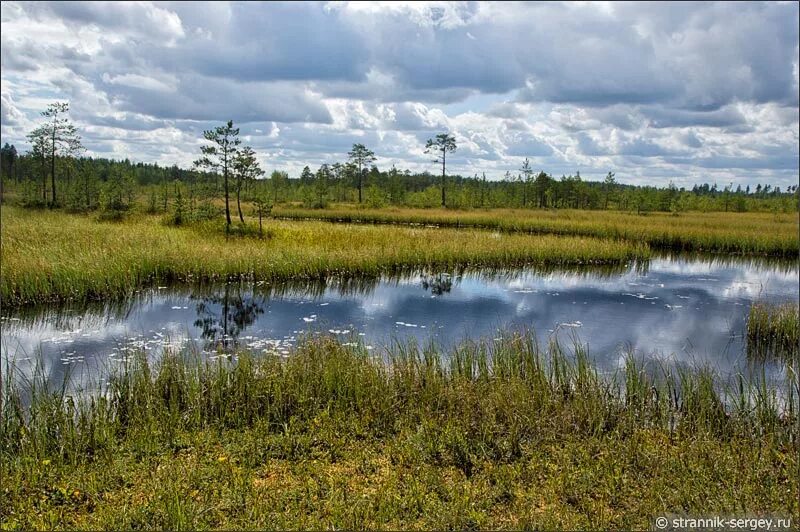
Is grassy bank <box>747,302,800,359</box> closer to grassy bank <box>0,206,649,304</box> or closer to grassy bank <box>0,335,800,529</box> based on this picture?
grassy bank <box>0,335,800,529</box>

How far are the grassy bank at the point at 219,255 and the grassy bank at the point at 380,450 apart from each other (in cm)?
861

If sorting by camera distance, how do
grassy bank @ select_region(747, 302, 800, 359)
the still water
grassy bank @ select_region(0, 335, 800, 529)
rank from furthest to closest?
grassy bank @ select_region(747, 302, 800, 359) < the still water < grassy bank @ select_region(0, 335, 800, 529)

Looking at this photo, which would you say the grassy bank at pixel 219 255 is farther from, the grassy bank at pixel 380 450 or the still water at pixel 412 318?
the grassy bank at pixel 380 450

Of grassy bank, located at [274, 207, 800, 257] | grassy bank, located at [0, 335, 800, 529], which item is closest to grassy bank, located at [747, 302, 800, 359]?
grassy bank, located at [0, 335, 800, 529]

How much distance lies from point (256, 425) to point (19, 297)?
11290 millimetres

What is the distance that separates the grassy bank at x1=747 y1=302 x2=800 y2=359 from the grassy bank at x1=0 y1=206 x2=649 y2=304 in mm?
12132

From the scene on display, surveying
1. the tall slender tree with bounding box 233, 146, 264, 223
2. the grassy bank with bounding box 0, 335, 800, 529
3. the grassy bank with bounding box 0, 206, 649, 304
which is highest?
the tall slender tree with bounding box 233, 146, 264, 223

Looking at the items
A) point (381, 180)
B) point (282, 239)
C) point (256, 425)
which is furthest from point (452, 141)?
point (256, 425)

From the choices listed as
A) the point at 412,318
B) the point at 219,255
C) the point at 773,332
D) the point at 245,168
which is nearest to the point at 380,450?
the point at 412,318

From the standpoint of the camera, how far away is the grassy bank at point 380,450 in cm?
487

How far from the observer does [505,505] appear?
16.6 ft

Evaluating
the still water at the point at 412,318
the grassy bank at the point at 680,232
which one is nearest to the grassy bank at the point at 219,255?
the still water at the point at 412,318

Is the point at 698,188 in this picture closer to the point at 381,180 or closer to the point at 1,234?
the point at 381,180

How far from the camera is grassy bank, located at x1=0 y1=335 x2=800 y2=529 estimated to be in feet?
16.0
